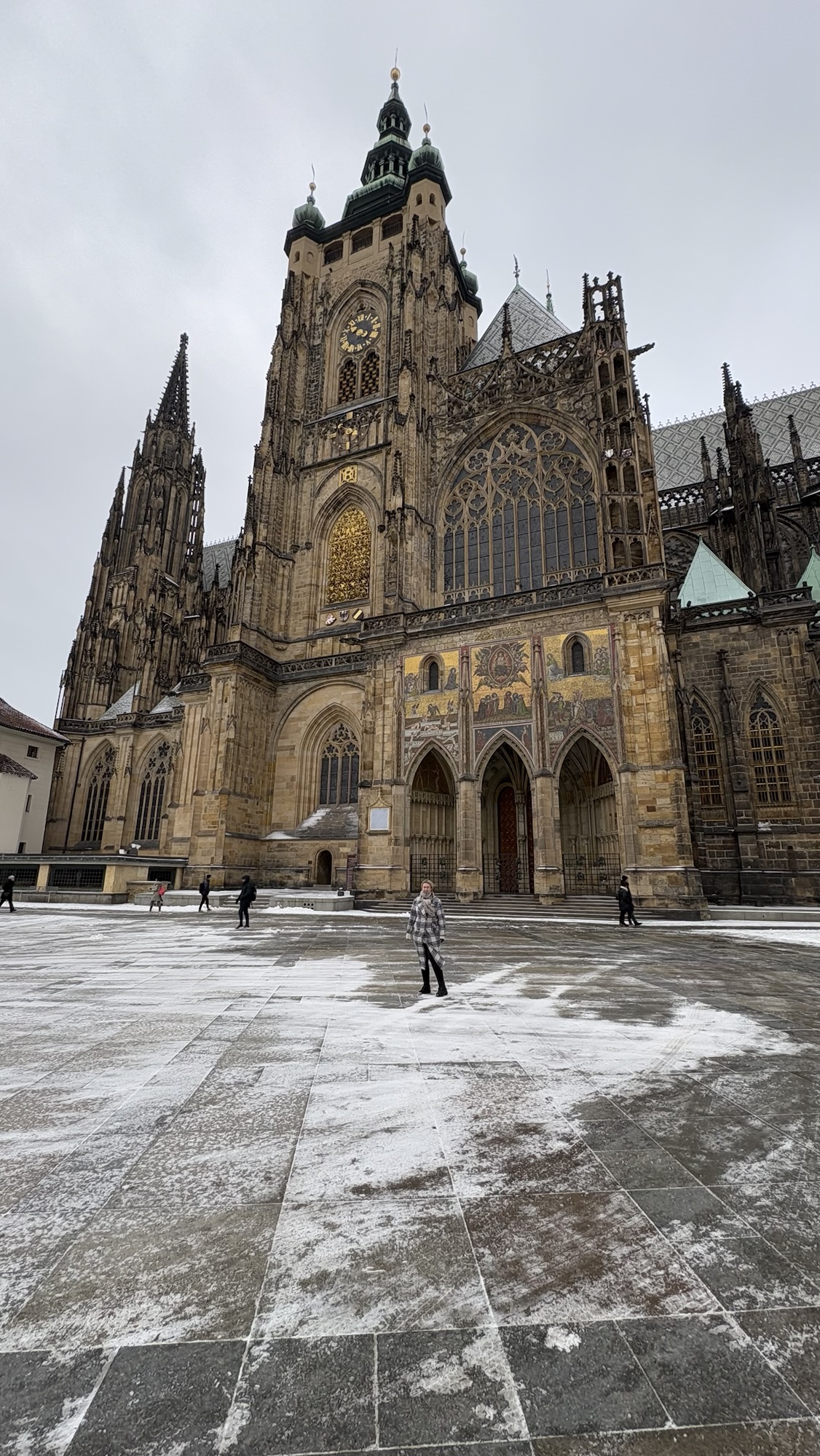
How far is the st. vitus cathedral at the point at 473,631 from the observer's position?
19.2 meters

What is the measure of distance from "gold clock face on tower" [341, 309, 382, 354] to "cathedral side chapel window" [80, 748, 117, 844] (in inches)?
959

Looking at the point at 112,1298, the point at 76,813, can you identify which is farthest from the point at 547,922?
the point at 76,813

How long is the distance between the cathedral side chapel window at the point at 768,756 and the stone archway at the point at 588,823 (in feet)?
15.6

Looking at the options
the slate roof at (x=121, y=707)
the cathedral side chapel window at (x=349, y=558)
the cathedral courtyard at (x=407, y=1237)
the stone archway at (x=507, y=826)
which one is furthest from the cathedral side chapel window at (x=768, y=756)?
the slate roof at (x=121, y=707)

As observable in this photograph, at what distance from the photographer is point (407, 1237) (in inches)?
80.4

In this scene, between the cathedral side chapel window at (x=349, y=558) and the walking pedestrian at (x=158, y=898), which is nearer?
the walking pedestrian at (x=158, y=898)

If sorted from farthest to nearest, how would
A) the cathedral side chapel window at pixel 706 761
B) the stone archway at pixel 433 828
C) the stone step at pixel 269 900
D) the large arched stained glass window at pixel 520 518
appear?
1. the large arched stained glass window at pixel 520 518
2. the stone archway at pixel 433 828
3. the cathedral side chapel window at pixel 706 761
4. the stone step at pixel 269 900

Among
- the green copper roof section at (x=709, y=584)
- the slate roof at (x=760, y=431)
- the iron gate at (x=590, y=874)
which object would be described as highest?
the slate roof at (x=760, y=431)

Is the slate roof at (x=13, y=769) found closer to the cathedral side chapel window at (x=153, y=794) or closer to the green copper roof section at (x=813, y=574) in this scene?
the cathedral side chapel window at (x=153, y=794)

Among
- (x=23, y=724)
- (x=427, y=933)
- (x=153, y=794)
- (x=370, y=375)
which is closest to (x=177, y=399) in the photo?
(x=370, y=375)

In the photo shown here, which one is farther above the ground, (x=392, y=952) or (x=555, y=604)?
(x=555, y=604)

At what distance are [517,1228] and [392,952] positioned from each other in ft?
24.9

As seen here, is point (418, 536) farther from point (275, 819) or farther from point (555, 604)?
point (275, 819)

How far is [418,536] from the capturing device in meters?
24.8
